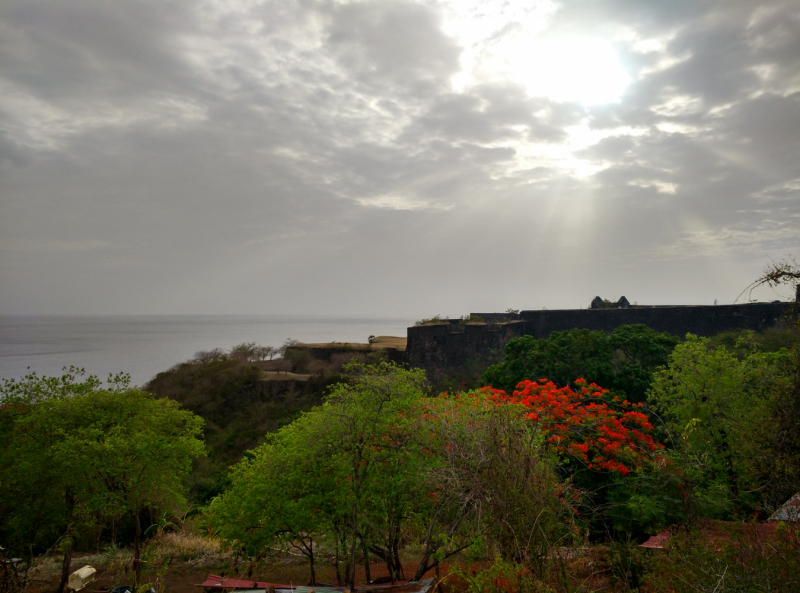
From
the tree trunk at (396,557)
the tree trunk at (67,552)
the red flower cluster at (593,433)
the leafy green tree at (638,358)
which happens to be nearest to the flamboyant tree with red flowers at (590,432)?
the red flower cluster at (593,433)

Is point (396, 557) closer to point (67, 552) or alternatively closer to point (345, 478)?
point (345, 478)

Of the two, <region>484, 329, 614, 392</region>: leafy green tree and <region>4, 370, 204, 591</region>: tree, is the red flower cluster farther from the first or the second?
<region>4, 370, 204, 591</region>: tree

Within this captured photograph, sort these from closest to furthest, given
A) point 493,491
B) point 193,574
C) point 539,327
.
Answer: point 493,491
point 193,574
point 539,327

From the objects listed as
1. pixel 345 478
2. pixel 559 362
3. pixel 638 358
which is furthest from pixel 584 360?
pixel 345 478

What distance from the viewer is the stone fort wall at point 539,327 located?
23.1 metres

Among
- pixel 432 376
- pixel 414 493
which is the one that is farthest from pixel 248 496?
pixel 432 376

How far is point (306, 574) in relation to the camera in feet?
34.3

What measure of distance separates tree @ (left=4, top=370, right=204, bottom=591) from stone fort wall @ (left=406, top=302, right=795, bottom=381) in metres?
16.0

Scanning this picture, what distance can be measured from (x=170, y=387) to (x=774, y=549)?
31204 millimetres

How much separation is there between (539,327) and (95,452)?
75.3 ft

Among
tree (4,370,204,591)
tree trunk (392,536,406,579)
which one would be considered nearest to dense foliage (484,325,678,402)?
tree trunk (392,536,406,579)

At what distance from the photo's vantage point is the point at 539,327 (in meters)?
27.0

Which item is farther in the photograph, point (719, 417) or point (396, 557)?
point (719, 417)

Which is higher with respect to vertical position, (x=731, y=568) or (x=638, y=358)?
(x=638, y=358)
